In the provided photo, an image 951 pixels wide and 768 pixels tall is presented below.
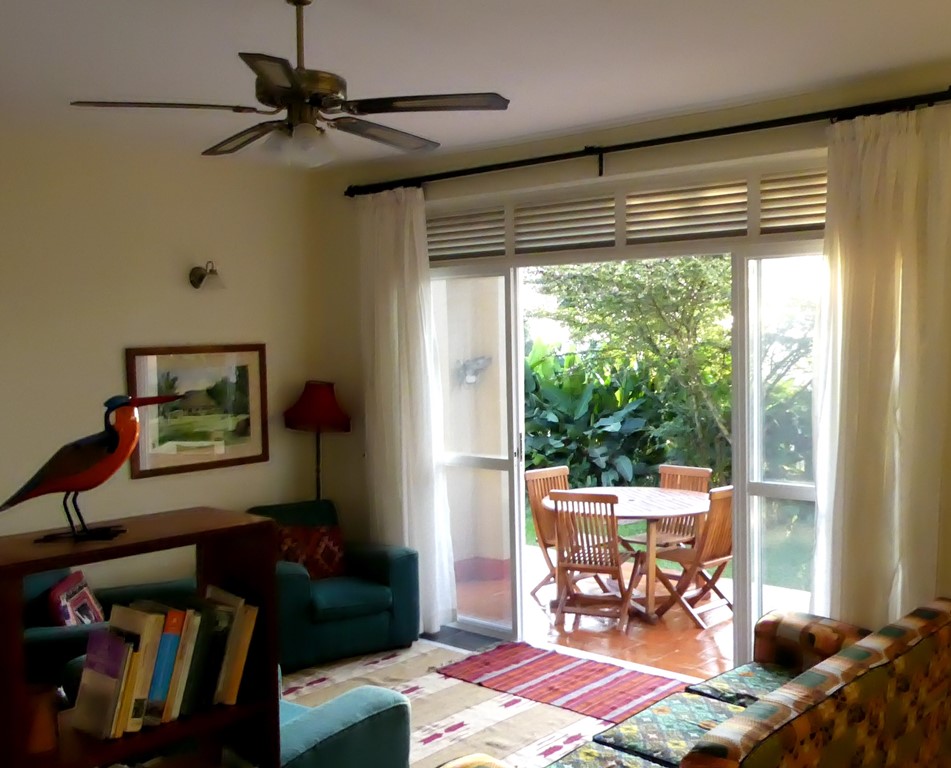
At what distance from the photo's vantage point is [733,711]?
3182 millimetres

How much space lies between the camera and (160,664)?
179 centimetres

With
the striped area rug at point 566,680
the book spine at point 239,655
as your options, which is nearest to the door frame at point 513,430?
the striped area rug at point 566,680

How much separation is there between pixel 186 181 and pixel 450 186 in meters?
1.40

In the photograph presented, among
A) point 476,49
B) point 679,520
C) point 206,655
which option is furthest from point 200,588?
point 679,520

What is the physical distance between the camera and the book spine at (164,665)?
179 centimetres

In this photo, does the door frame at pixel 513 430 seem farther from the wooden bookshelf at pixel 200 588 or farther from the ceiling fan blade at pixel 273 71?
the wooden bookshelf at pixel 200 588

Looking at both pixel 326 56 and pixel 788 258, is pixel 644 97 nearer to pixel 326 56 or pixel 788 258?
pixel 788 258

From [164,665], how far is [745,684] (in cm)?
230

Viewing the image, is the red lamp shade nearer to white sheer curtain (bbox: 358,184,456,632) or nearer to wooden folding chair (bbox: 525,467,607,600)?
white sheer curtain (bbox: 358,184,456,632)

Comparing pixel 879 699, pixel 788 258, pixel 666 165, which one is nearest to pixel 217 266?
pixel 666 165

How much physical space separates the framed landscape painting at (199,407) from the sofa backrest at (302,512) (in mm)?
310

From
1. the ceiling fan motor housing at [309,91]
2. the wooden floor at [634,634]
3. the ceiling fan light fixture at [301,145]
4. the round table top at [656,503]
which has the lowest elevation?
the wooden floor at [634,634]

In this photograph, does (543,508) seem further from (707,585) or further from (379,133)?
(379,133)

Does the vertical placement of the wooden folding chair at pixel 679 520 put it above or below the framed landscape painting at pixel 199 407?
below
